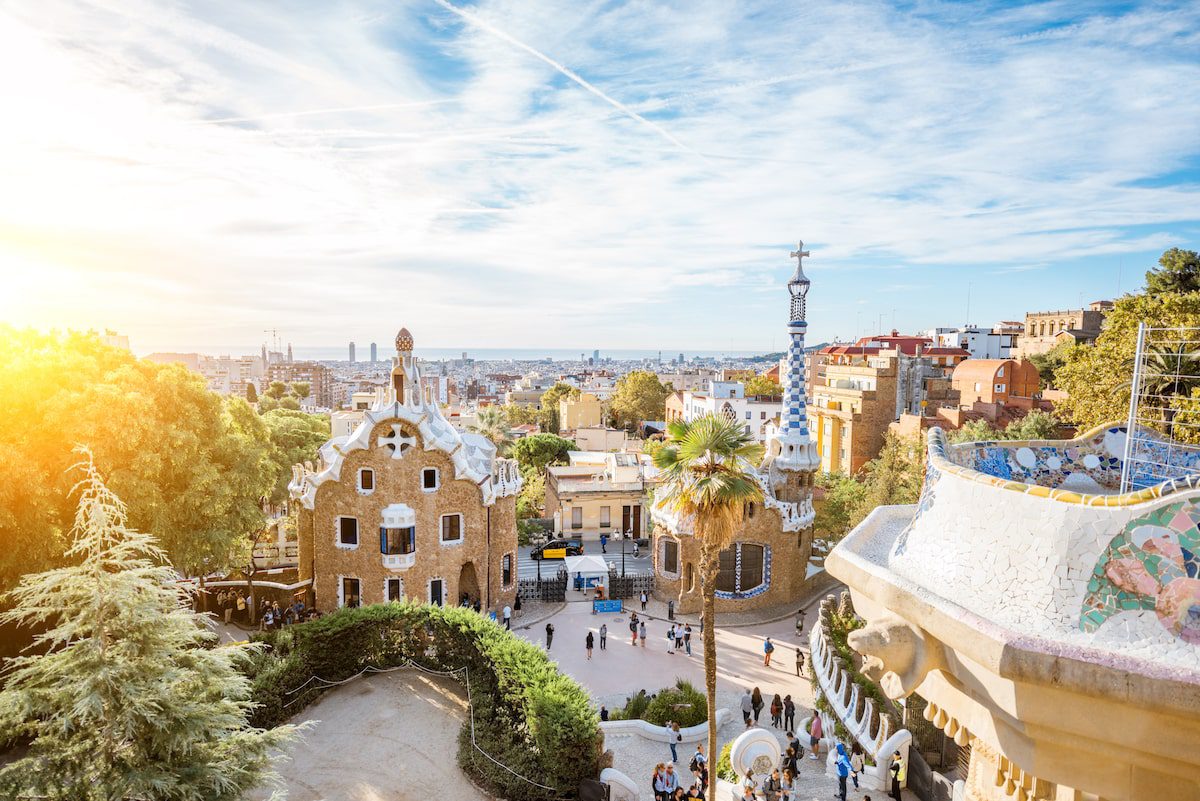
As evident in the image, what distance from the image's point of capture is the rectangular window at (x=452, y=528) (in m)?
26.8

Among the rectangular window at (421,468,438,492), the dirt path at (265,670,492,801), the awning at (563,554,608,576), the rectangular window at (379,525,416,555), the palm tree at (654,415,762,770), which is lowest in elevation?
the dirt path at (265,670,492,801)

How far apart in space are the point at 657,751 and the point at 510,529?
1320 cm

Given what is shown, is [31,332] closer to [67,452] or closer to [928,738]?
[67,452]

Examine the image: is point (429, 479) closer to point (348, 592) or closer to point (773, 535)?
point (348, 592)

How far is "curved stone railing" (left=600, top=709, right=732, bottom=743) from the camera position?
18.6 meters

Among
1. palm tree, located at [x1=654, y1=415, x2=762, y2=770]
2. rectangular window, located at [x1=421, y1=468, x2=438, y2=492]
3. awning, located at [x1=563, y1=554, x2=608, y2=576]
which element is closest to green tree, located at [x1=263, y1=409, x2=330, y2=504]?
rectangular window, located at [x1=421, y1=468, x2=438, y2=492]

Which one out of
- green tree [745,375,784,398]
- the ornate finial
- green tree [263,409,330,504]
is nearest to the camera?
the ornate finial

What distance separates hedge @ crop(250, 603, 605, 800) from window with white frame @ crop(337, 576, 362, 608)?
483cm

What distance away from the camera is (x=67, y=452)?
18.1m

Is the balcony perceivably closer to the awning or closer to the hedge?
the hedge

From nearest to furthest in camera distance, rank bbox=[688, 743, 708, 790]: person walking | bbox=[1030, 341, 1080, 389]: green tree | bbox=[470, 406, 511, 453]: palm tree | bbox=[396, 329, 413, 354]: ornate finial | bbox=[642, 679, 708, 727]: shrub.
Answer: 1. bbox=[688, 743, 708, 790]: person walking
2. bbox=[642, 679, 708, 727]: shrub
3. bbox=[396, 329, 413, 354]: ornate finial
4. bbox=[1030, 341, 1080, 389]: green tree
5. bbox=[470, 406, 511, 453]: palm tree

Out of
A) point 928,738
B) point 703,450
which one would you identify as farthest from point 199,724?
point 928,738

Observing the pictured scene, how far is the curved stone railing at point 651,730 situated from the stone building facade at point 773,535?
393 inches

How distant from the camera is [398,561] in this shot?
2580cm
